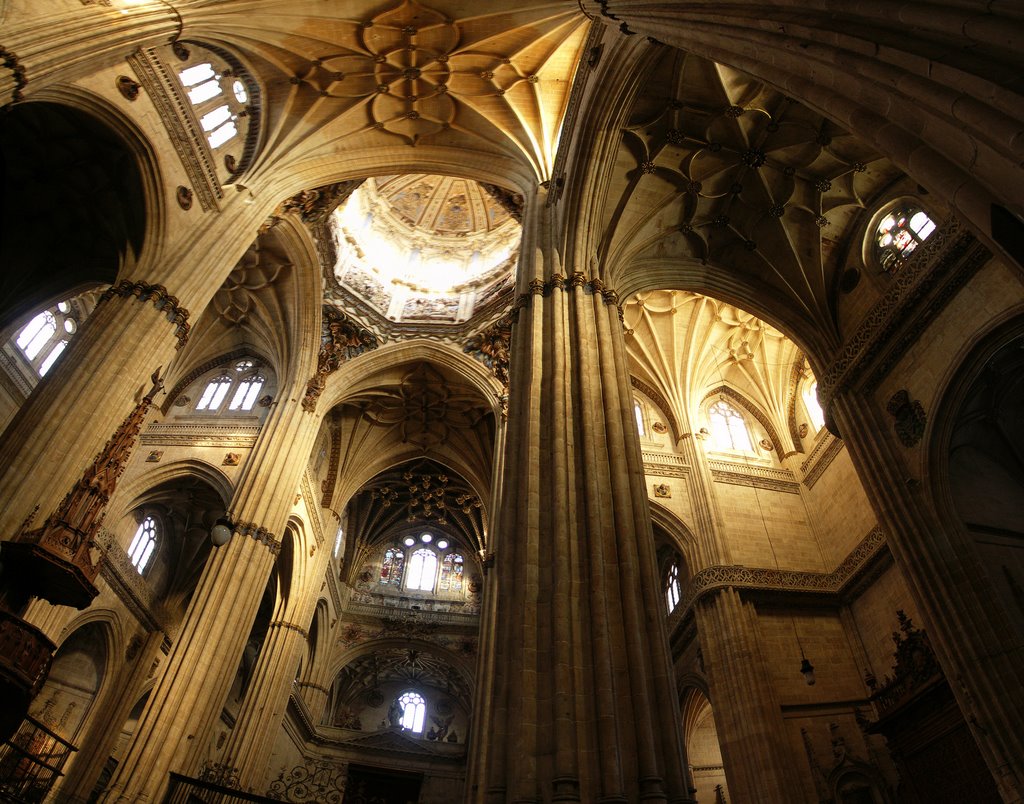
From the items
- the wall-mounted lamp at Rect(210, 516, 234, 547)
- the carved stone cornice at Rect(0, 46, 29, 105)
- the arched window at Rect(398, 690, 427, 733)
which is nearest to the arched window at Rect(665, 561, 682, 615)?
the wall-mounted lamp at Rect(210, 516, 234, 547)

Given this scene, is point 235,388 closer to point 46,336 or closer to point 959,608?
point 46,336

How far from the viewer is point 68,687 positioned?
1719 centimetres

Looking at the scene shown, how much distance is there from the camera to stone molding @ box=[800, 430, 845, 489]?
15926 mm

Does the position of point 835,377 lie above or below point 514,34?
below

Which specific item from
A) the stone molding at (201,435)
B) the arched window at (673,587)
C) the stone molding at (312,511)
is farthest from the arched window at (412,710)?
the stone molding at (201,435)

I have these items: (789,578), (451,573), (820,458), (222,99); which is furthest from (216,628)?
(451,573)

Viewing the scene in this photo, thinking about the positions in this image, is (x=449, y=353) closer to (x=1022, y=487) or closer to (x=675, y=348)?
(x=675, y=348)

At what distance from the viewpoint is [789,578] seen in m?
14.2

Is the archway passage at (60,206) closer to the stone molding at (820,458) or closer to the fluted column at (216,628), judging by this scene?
the fluted column at (216,628)

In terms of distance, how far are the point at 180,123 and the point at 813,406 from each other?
51.9 feet

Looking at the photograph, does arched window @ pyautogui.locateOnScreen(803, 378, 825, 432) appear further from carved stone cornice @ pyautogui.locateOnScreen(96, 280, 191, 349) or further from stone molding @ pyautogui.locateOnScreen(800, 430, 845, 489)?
Answer: carved stone cornice @ pyautogui.locateOnScreen(96, 280, 191, 349)

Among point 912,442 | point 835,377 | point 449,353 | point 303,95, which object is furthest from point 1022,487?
point 303,95

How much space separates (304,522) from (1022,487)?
55.3 feet

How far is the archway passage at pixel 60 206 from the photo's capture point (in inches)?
480
